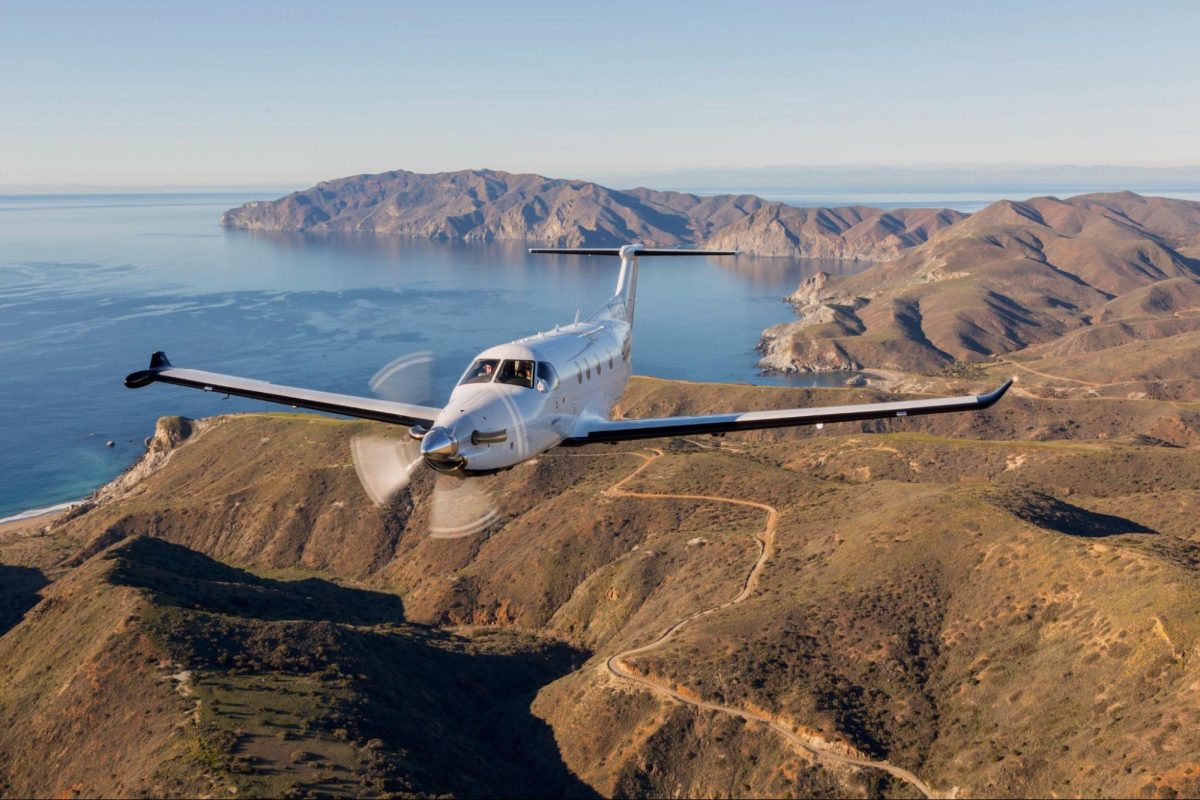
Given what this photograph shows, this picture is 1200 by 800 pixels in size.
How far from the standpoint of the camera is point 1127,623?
48.8 meters

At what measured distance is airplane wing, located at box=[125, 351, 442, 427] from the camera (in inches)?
1445

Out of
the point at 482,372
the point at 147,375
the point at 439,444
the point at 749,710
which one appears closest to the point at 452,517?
the point at 482,372

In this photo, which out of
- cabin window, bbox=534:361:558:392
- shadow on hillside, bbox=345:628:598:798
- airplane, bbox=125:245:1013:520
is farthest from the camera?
shadow on hillside, bbox=345:628:598:798

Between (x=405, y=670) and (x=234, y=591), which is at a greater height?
(x=234, y=591)

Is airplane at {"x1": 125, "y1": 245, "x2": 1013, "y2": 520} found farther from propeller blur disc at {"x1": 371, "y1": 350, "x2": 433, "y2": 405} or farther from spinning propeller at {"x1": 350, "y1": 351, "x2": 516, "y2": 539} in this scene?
propeller blur disc at {"x1": 371, "y1": 350, "x2": 433, "y2": 405}

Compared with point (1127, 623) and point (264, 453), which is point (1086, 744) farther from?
point (264, 453)

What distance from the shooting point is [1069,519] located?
7188 centimetres

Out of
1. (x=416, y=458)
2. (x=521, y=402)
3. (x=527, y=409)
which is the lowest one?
(x=416, y=458)

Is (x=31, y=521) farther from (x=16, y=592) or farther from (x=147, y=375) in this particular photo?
(x=147, y=375)

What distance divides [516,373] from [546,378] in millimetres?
1507

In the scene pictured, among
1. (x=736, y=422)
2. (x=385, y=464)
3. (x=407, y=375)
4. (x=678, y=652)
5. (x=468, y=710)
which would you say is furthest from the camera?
(x=468, y=710)

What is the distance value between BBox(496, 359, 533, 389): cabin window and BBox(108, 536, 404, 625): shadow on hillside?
4364cm

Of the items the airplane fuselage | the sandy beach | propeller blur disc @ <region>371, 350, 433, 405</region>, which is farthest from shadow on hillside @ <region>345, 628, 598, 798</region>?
the sandy beach

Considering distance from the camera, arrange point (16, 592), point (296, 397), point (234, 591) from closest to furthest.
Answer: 1. point (296, 397)
2. point (234, 591)
3. point (16, 592)
